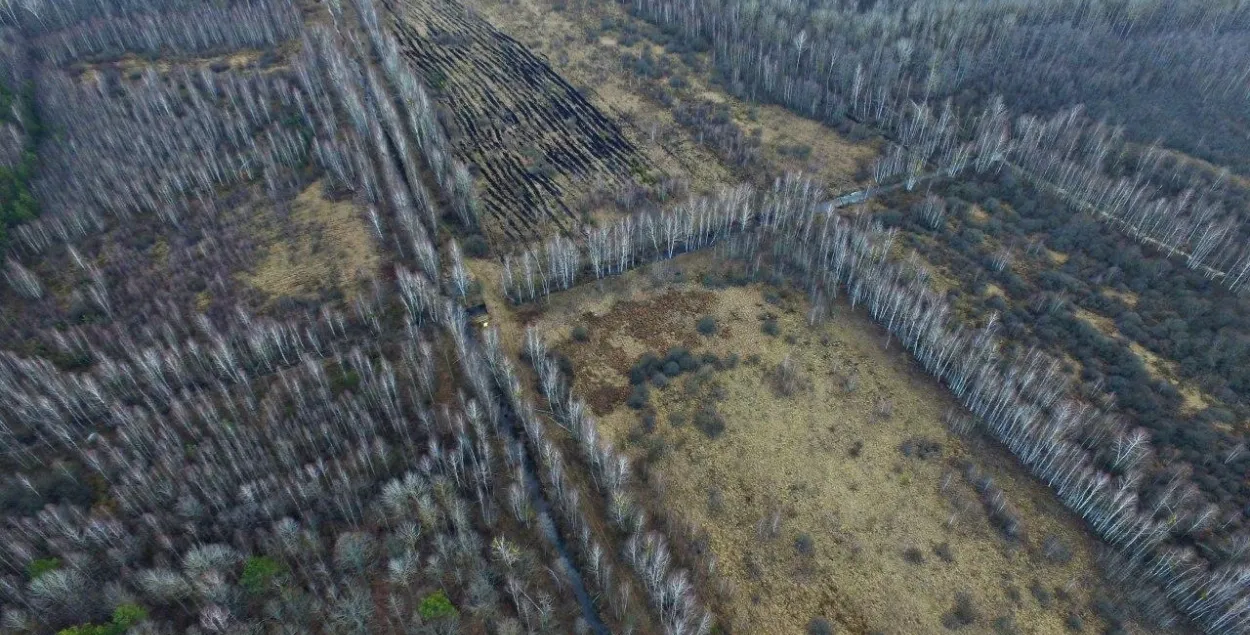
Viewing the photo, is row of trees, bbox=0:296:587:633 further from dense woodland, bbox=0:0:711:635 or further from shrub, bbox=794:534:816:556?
shrub, bbox=794:534:816:556

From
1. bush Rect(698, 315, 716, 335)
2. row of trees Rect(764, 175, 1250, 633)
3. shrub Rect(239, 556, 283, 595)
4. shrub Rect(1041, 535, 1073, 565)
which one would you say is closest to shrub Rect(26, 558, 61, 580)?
shrub Rect(239, 556, 283, 595)

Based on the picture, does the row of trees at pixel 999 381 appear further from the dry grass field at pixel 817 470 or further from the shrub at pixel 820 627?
the shrub at pixel 820 627

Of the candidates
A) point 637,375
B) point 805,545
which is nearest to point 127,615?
point 637,375

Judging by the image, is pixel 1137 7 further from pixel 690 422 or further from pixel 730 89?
pixel 690 422

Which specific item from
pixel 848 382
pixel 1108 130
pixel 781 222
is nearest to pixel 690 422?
pixel 848 382

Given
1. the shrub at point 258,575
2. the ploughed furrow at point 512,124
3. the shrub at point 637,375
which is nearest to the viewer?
the shrub at point 258,575

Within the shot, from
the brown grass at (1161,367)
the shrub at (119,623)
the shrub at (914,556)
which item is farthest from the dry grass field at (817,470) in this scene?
the shrub at (119,623)

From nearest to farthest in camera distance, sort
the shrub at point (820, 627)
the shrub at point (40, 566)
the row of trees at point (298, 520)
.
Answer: the shrub at point (40, 566)
the row of trees at point (298, 520)
the shrub at point (820, 627)
